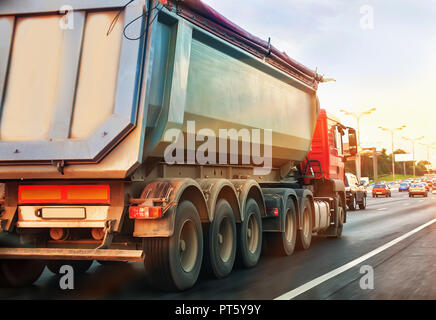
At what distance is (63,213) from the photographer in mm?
6898

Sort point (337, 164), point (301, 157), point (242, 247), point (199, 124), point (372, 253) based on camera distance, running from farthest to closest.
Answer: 1. point (337, 164)
2. point (301, 157)
3. point (372, 253)
4. point (242, 247)
5. point (199, 124)

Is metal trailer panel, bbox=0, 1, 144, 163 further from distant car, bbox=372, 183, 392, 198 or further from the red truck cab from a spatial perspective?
distant car, bbox=372, 183, 392, 198

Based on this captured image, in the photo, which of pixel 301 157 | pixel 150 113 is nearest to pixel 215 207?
pixel 150 113

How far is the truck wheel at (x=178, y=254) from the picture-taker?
22.3 ft

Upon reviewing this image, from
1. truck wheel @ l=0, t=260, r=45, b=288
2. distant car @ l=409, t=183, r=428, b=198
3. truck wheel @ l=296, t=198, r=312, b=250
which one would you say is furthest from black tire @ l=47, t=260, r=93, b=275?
distant car @ l=409, t=183, r=428, b=198

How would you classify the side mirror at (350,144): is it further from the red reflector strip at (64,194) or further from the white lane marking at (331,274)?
the red reflector strip at (64,194)

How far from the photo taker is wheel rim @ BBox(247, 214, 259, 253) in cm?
949

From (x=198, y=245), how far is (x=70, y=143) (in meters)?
2.07

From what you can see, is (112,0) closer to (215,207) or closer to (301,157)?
(215,207)

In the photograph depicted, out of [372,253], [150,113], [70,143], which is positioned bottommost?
[372,253]

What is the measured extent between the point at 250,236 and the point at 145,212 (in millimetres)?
3244

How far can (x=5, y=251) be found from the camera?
7.00 m

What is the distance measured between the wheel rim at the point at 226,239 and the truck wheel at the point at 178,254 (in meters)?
0.88

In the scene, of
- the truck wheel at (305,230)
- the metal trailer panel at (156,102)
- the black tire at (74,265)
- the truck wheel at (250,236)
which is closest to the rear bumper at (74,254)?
the metal trailer panel at (156,102)
